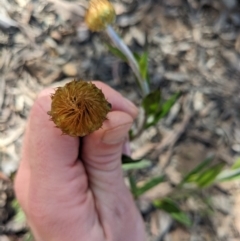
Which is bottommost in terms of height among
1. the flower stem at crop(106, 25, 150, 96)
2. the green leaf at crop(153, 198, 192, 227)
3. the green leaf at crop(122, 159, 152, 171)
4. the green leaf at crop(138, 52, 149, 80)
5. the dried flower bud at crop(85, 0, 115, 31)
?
the green leaf at crop(153, 198, 192, 227)

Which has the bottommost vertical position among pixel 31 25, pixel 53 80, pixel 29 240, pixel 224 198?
pixel 224 198

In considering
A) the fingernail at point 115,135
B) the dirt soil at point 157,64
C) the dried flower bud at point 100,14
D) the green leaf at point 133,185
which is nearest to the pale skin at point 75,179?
the fingernail at point 115,135

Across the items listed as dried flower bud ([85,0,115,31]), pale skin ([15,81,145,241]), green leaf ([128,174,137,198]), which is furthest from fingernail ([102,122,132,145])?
green leaf ([128,174,137,198])

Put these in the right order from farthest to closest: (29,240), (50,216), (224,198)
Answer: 1. (224,198)
2. (29,240)
3. (50,216)

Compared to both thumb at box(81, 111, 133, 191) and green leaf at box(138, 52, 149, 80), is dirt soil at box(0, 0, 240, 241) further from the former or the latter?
thumb at box(81, 111, 133, 191)

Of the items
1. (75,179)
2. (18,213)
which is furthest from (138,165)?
(75,179)

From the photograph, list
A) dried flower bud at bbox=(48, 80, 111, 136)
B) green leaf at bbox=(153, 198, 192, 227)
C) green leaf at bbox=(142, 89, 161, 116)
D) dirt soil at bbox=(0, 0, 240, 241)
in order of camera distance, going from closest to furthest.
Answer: dried flower bud at bbox=(48, 80, 111, 136)
green leaf at bbox=(142, 89, 161, 116)
green leaf at bbox=(153, 198, 192, 227)
dirt soil at bbox=(0, 0, 240, 241)

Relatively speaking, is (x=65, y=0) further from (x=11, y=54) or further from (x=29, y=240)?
(x=29, y=240)

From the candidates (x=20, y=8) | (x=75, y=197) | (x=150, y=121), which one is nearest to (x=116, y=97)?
(x=75, y=197)
